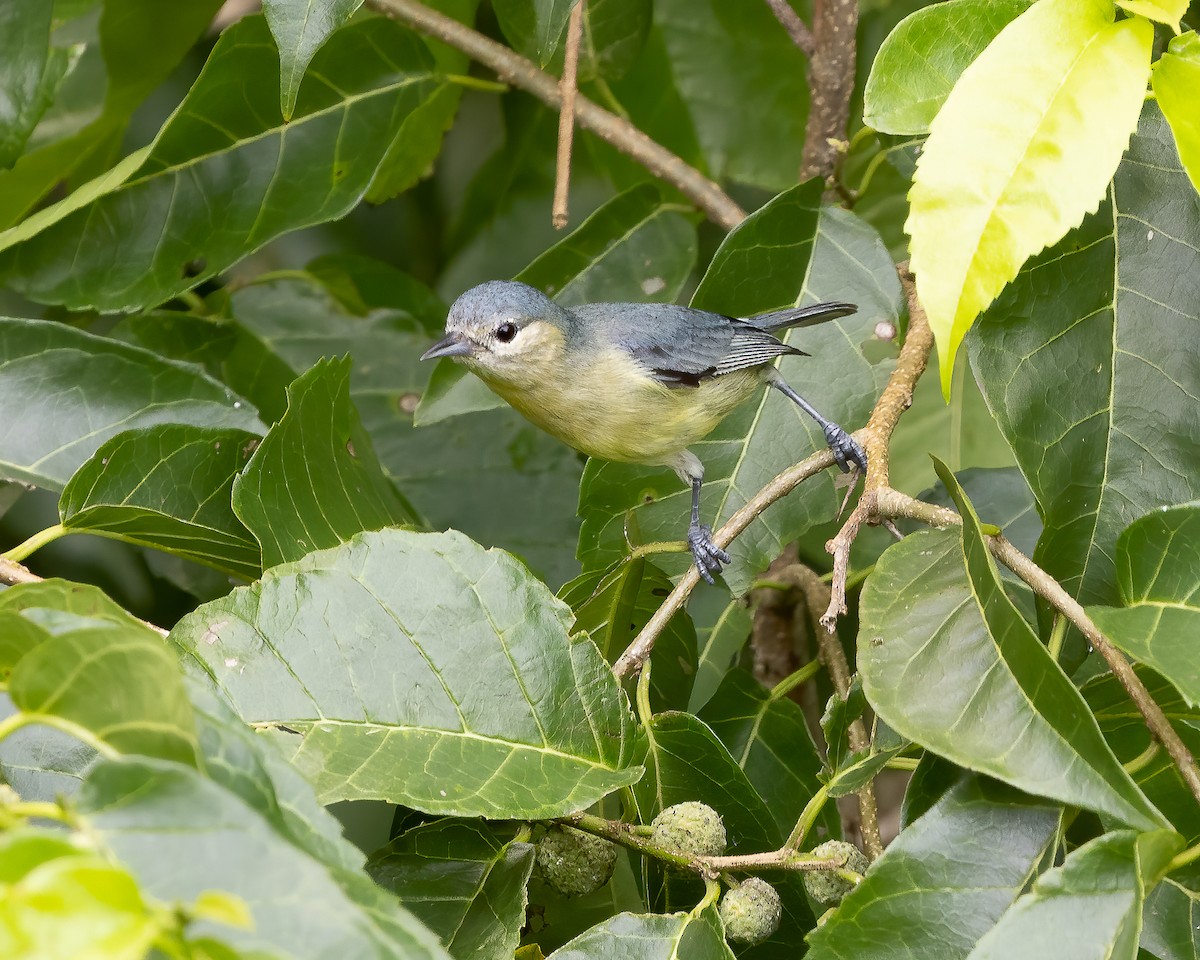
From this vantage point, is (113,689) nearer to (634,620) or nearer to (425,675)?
(425,675)

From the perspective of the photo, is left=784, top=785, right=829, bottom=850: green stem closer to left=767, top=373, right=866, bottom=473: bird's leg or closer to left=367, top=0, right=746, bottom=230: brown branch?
left=767, top=373, right=866, bottom=473: bird's leg

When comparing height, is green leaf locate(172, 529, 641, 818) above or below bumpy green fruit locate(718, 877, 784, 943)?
above

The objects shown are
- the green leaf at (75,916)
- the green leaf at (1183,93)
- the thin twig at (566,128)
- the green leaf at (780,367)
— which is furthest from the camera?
the green leaf at (780,367)

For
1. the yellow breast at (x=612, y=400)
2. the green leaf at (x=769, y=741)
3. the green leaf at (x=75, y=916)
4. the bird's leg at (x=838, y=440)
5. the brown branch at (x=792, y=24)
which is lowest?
the green leaf at (x=769, y=741)

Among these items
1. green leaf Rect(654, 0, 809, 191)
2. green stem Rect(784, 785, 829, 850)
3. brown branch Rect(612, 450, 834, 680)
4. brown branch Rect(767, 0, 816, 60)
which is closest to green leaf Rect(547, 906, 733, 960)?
green stem Rect(784, 785, 829, 850)

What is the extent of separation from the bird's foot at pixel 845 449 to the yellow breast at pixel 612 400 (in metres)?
0.47

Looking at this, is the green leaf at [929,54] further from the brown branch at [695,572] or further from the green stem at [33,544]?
the green stem at [33,544]

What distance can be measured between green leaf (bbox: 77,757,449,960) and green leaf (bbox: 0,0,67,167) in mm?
1840

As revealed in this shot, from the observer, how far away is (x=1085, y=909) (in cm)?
128

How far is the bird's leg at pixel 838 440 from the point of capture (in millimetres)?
2109

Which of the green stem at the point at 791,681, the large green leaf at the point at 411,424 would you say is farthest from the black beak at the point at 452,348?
the green stem at the point at 791,681

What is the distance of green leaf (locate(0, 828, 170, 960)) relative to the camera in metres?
0.74

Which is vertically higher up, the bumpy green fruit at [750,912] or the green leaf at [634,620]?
the green leaf at [634,620]

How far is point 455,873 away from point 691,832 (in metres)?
0.37
